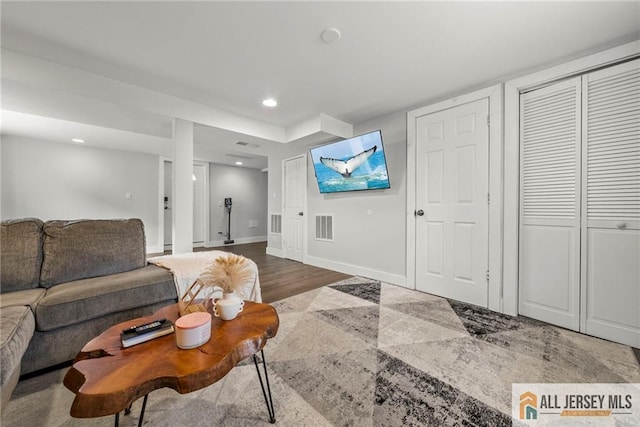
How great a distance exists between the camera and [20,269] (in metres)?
1.71

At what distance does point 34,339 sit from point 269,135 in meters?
3.15

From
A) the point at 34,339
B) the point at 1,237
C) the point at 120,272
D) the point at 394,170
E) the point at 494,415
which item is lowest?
the point at 494,415

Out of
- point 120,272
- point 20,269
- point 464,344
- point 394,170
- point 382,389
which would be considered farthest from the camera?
point 394,170

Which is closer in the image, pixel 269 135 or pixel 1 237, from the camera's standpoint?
pixel 1 237

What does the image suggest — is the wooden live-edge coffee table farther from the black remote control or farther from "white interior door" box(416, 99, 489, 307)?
"white interior door" box(416, 99, 489, 307)

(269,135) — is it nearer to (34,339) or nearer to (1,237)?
(1,237)

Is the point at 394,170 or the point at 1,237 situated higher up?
the point at 394,170

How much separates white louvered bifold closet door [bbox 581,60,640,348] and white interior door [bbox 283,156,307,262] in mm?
3590

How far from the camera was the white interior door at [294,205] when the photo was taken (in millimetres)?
4719

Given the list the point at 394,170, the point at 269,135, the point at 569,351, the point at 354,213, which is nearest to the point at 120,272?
the point at 269,135

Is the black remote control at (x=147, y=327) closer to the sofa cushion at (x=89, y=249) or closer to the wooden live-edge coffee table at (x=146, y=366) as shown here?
the wooden live-edge coffee table at (x=146, y=366)

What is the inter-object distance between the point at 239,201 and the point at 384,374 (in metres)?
6.26

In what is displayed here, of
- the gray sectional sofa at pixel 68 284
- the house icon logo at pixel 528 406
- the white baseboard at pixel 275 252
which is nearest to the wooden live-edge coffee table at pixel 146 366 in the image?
the gray sectional sofa at pixel 68 284

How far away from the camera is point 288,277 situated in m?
3.72
